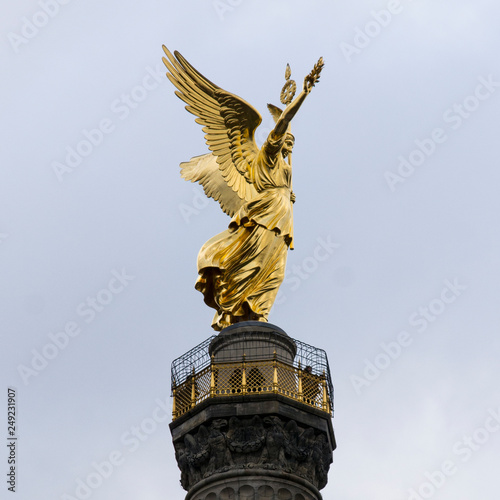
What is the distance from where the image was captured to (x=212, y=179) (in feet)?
141

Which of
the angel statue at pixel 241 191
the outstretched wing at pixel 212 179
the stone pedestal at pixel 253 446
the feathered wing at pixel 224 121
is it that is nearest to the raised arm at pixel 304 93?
the angel statue at pixel 241 191

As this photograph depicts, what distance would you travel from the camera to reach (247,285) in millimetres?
39281

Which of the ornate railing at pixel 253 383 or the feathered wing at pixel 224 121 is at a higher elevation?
the feathered wing at pixel 224 121

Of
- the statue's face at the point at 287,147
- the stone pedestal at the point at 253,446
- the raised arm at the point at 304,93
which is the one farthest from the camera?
the statue's face at the point at 287,147

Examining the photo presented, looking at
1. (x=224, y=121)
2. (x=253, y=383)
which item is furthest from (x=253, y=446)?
(x=224, y=121)

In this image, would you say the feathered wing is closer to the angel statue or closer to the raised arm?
the angel statue

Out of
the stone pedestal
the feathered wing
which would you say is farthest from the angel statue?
the stone pedestal

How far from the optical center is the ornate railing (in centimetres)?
3588

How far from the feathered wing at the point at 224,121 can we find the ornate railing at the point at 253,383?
675 centimetres

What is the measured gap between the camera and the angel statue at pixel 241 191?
3931 centimetres

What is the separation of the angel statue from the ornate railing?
2748 mm

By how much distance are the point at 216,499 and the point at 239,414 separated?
2.20 m

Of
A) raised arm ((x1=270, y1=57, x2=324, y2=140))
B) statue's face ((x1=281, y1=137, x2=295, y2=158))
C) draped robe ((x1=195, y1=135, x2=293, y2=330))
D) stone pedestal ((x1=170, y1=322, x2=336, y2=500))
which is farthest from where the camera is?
statue's face ((x1=281, y1=137, x2=295, y2=158))

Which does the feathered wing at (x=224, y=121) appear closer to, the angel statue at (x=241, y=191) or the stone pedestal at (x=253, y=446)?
the angel statue at (x=241, y=191)
